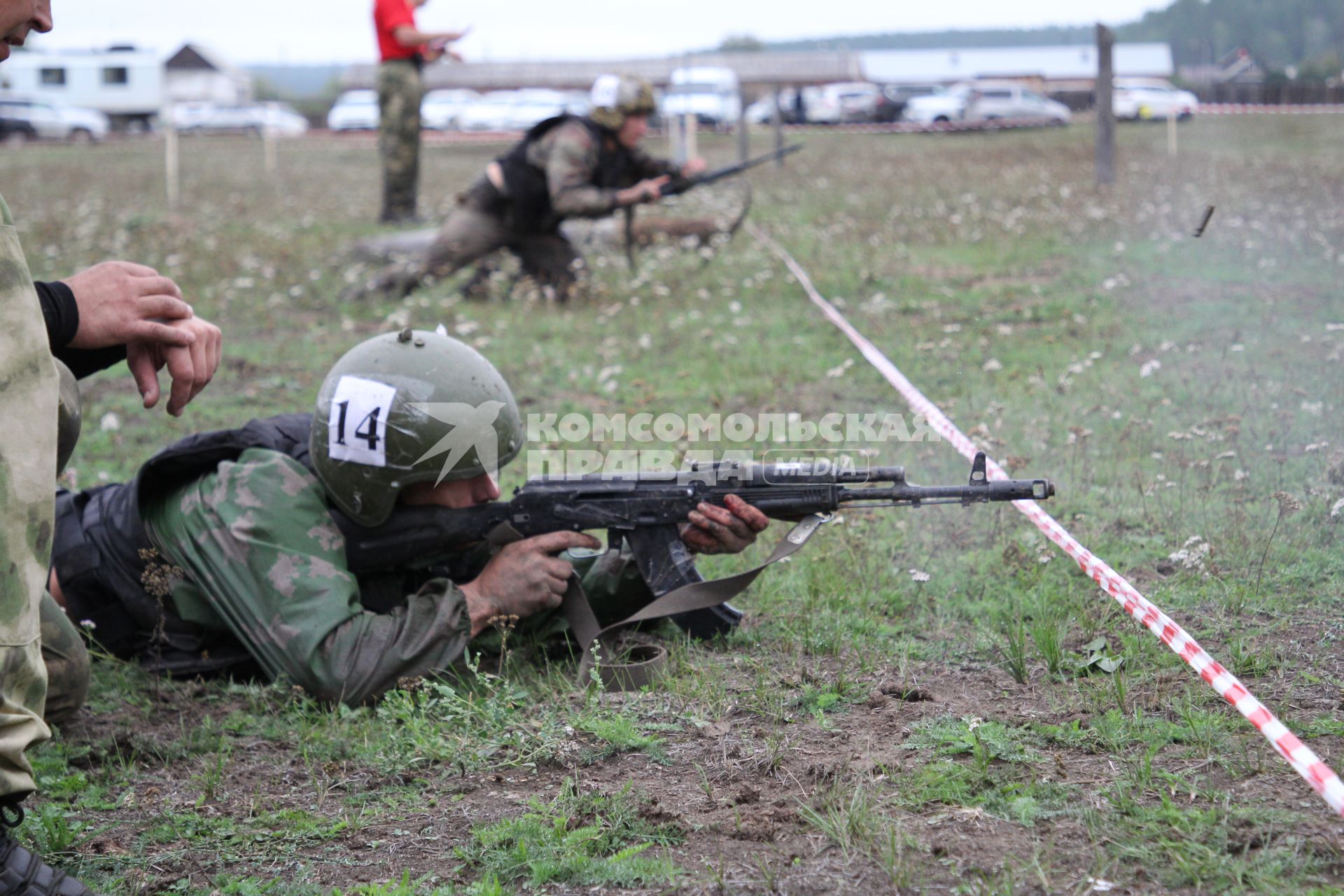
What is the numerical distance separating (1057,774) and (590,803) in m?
1.06

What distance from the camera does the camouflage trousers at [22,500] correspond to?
7.81ft

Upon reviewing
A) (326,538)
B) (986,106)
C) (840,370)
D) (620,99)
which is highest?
(986,106)

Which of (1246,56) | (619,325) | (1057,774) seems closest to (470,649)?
(1057,774)

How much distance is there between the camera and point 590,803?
2.82m

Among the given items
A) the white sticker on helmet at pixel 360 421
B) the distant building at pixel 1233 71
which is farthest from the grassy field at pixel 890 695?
the distant building at pixel 1233 71

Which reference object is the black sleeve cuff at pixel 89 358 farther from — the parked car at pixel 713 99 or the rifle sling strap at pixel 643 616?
the parked car at pixel 713 99

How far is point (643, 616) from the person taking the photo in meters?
3.72

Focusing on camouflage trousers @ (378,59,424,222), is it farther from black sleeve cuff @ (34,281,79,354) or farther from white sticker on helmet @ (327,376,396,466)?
black sleeve cuff @ (34,281,79,354)

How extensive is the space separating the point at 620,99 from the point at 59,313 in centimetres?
674

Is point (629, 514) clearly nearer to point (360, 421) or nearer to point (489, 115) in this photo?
point (360, 421)

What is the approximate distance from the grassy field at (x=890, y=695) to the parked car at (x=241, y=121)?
30770mm

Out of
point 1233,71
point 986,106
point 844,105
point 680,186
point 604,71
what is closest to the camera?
point 680,186

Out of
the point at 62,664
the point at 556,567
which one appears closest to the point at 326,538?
the point at 556,567

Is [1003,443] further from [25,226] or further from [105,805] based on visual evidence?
[25,226]
